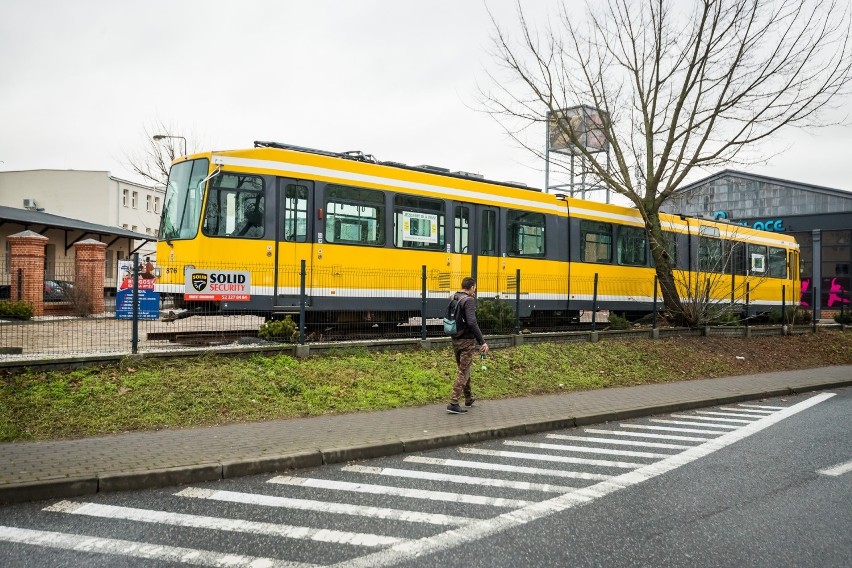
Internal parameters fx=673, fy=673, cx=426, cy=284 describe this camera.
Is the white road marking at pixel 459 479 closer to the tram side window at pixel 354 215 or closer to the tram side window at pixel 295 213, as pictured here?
the tram side window at pixel 295 213

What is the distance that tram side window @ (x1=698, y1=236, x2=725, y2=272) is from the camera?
71.1 ft

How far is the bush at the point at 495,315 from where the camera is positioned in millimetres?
14625

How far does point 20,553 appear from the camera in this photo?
438 cm

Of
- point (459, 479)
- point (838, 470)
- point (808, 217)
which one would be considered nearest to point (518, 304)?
point (838, 470)

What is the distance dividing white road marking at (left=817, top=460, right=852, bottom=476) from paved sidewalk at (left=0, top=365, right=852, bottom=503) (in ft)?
10.8

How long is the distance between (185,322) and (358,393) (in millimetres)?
3619

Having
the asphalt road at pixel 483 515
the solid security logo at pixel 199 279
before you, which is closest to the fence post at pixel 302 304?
the solid security logo at pixel 199 279

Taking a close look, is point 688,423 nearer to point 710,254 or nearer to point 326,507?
point 326,507

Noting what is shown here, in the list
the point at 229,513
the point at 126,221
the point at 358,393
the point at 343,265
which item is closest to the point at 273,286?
the point at 343,265

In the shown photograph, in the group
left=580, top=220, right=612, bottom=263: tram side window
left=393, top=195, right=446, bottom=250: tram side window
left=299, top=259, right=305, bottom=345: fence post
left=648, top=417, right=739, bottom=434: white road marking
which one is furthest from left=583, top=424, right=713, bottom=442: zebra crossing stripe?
left=580, top=220, right=612, bottom=263: tram side window

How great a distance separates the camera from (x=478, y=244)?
54.4ft

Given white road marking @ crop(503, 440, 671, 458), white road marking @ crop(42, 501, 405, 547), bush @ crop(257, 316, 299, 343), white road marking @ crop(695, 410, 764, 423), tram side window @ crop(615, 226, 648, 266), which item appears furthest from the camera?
tram side window @ crop(615, 226, 648, 266)

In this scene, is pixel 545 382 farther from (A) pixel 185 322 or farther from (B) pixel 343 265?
(A) pixel 185 322

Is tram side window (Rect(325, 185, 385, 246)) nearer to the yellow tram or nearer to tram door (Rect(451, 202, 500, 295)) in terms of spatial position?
the yellow tram
